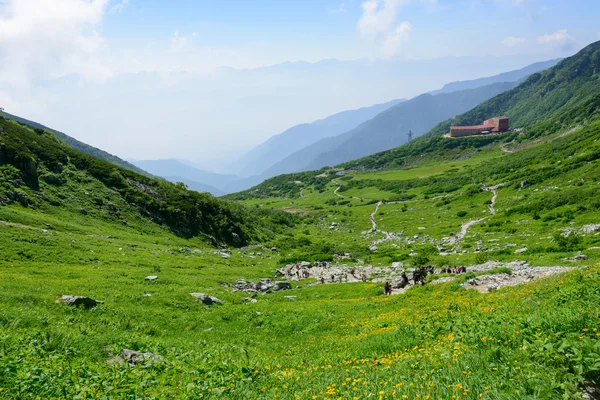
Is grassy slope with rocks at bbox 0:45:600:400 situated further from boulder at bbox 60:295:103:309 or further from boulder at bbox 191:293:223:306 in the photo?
boulder at bbox 191:293:223:306

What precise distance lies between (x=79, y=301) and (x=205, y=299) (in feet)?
26.4

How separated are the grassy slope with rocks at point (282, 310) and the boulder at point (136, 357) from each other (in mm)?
432

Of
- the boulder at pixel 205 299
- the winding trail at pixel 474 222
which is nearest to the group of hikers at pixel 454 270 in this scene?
the winding trail at pixel 474 222

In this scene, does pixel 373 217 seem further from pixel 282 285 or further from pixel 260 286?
pixel 260 286

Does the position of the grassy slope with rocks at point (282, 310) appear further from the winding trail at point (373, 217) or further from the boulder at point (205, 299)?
the winding trail at point (373, 217)

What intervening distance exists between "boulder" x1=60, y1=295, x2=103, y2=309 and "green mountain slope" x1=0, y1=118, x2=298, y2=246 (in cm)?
2711

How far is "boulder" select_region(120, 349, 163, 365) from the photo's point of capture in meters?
11.2

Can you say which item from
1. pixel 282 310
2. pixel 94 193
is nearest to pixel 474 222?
pixel 282 310

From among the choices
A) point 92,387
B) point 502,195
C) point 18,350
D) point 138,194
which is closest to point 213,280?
point 18,350

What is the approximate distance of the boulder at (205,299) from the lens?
24898mm

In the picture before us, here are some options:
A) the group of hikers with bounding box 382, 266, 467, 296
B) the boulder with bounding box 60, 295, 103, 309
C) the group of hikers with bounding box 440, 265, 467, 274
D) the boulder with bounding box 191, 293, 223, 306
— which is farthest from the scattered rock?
the group of hikers with bounding box 440, 265, 467, 274

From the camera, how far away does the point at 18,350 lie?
32.6 feet

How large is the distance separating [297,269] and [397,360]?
35296 millimetres

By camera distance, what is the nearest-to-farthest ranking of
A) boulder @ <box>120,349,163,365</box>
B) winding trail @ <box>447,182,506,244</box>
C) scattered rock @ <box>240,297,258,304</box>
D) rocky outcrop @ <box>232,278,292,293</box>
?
boulder @ <box>120,349,163,365</box>, scattered rock @ <box>240,297,258,304</box>, rocky outcrop @ <box>232,278,292,293</box>, winding trail @ <box>447,182,506,244</box>
